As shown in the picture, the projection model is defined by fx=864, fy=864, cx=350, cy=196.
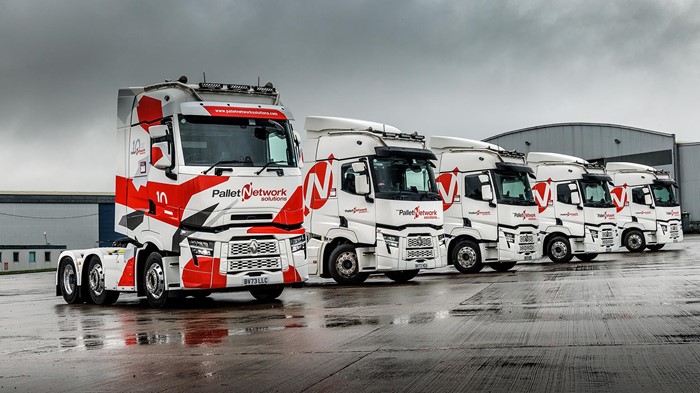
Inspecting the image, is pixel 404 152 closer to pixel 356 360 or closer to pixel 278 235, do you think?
pixel 278 235

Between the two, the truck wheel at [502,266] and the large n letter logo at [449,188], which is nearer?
the large n letter logo at [449,188]

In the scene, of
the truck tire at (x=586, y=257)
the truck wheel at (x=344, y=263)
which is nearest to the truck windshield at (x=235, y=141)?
the truck wheel at (x=344, y=263)

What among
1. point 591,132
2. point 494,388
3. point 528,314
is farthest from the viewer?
point 591,132

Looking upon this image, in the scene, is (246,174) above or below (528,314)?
above

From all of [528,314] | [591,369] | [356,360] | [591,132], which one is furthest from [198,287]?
[591,132]

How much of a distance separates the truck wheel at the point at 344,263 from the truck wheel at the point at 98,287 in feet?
16.4

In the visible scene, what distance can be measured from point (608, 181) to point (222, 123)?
19606 mm

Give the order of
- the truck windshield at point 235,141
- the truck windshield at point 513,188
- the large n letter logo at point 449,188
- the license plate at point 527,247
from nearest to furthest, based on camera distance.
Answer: the truck windshield at point 235,141 → the large n letter logo at point 449,188 → the truck windshield at point 513,188 → the license plate at point 527,247

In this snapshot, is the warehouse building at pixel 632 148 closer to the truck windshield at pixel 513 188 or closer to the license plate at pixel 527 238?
the truck windshield at pixel 513 188

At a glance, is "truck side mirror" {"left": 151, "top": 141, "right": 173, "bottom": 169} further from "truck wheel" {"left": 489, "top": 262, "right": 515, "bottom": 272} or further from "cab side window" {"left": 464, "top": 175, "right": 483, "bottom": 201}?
"truck wheel" {"left": 489, "top": 262, "right": 515, "bottom": 272}

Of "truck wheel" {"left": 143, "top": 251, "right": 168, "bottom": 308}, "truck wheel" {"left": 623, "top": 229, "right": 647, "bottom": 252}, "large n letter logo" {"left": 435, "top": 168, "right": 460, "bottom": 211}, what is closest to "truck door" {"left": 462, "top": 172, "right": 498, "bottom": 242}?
"large n letter logo" {"left": 435, "top": 168, "right": 460, "bottom": 211}

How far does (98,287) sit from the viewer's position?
16.2m

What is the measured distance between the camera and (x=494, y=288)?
16172 mm

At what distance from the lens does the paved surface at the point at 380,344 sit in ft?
21.4
